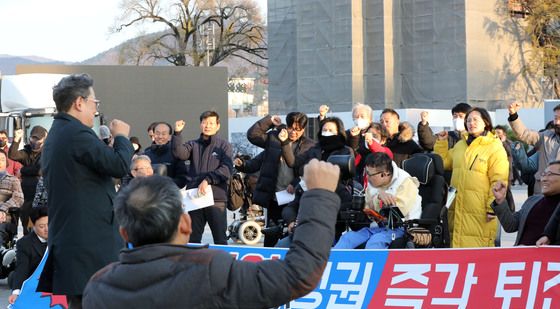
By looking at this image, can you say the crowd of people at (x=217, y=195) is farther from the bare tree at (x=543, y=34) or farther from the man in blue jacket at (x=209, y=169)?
the bare tree at (x=543, y=34)

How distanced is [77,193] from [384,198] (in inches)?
127

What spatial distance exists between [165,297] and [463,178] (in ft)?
21.1

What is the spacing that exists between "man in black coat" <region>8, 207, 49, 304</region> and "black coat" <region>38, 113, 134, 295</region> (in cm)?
343

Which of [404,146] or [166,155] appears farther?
[166,155]

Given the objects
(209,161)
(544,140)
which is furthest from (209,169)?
(544,140)

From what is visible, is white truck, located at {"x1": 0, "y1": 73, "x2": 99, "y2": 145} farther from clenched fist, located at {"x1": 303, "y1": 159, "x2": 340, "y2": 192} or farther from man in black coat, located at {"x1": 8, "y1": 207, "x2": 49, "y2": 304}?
clenched fist, located at {"x1": 303, "y1": 159, "x2": 340, "y2": 192}

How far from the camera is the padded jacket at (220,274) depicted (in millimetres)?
2922

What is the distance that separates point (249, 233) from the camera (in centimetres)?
1594

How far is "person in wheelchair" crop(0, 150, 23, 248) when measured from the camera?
467 inches

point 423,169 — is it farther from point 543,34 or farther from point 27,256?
point 543,34

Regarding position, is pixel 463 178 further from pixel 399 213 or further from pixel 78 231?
pixel 78 231

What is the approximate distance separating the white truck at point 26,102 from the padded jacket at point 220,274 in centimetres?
2084

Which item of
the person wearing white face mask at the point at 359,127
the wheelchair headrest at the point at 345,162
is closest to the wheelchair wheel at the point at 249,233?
the person wearing white face mask at the point at 359,127

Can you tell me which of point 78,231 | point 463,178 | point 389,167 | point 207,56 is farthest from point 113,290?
point 207,56
